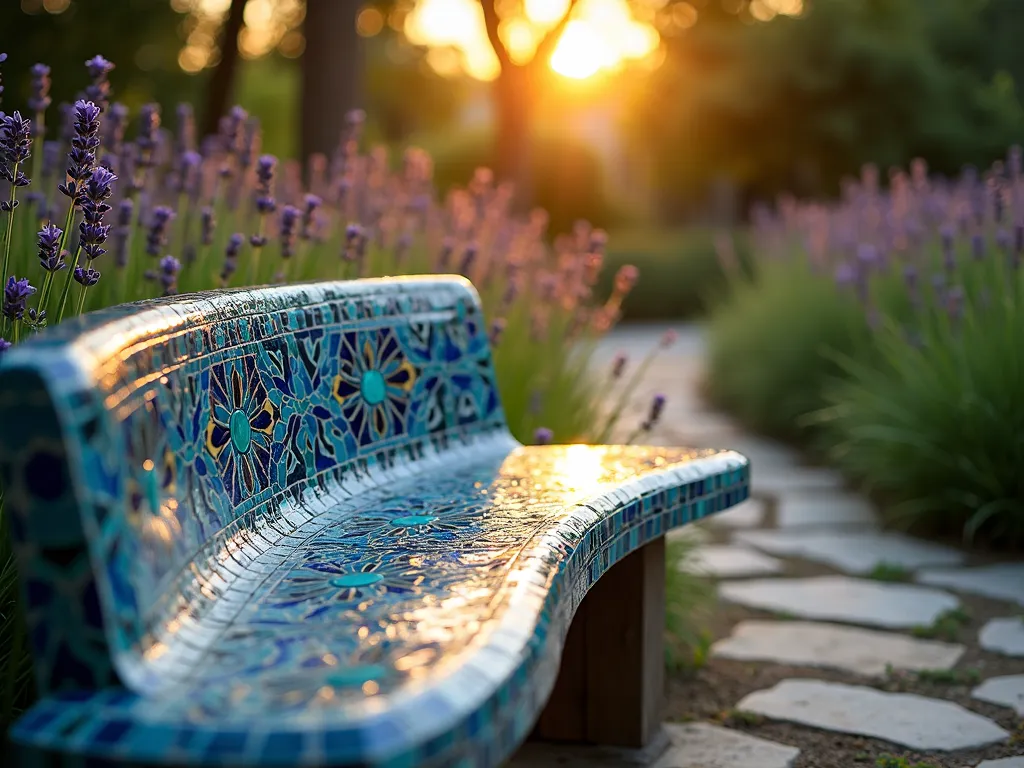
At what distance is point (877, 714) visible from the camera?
3006 millimetres

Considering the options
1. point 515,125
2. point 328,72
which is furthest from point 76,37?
point 328,72

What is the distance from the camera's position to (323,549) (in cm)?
194

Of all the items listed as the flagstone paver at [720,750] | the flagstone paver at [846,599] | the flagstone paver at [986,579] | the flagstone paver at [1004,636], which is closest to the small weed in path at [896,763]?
the flagstone paver at [720,750]

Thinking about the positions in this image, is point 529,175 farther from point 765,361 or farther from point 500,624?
point 500,624

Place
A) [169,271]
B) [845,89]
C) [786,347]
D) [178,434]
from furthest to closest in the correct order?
[845,89] < [786,347] < [169,271] < [178,434]

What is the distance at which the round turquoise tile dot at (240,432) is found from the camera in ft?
6.27

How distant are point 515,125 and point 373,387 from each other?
30.1ft

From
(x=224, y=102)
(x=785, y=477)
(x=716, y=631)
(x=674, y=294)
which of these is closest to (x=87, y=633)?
(x=716, y=631)

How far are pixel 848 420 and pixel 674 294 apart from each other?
12.0 metres

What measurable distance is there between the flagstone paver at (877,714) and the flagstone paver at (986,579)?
3.44 ft

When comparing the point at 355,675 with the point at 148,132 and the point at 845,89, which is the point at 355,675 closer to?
the point at 148,132

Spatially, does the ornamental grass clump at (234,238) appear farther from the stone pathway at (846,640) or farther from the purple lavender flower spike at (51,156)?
the stone pathway at (846,640)

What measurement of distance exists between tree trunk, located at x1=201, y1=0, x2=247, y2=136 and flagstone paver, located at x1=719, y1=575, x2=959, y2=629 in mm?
7371

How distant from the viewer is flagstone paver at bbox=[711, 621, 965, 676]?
341 cm
